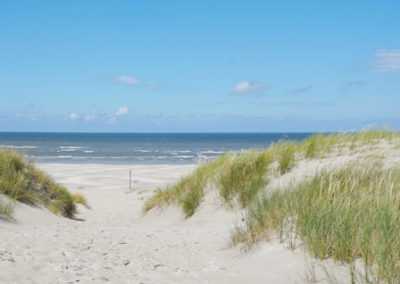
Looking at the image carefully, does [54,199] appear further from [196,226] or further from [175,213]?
[196,226]

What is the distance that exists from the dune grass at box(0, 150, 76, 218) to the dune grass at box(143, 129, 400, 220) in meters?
2.82

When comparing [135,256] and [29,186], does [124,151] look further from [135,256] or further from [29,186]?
[135,256]

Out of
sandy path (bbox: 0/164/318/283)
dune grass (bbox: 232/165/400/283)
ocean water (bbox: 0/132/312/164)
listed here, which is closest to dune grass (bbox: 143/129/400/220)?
ocean water (bbox: 0/132/312/164)

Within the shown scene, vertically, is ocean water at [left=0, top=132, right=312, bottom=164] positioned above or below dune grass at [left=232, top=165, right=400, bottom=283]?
below

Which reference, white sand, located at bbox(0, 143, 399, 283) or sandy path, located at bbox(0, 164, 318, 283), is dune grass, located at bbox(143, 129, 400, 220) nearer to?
white sand, located at bbox(0, 143, 399, 283)

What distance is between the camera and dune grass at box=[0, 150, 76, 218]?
979 centimetres

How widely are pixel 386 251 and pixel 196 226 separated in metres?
5.69

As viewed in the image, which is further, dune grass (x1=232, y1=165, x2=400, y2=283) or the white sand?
the white sand

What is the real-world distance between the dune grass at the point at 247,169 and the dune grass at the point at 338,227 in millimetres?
3139

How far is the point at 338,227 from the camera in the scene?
438cm

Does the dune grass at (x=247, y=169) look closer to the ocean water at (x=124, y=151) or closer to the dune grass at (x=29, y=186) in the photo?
the ocean water at (x=124, y=151)

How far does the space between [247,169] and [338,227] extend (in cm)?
580

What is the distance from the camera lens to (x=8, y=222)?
752 cm

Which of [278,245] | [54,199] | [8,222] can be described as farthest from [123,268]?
[54,199]
